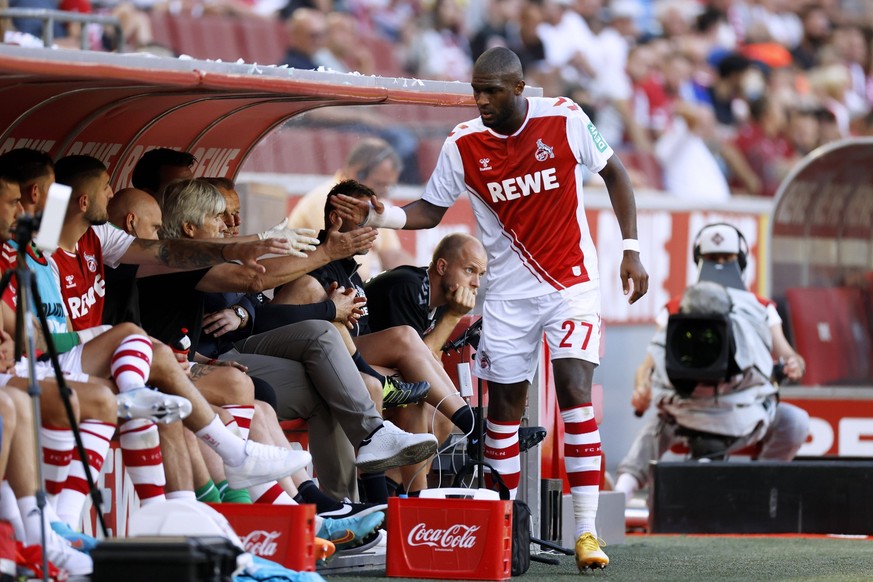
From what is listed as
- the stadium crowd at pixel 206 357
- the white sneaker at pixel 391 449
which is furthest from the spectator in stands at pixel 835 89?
the white sneaker at pixel 391 449

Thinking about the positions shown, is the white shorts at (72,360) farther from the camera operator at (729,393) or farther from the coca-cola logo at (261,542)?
the camera operator at (729,393)

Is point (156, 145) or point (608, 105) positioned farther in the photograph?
point (608, 105)

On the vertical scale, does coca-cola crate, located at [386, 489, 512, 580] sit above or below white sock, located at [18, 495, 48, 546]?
below

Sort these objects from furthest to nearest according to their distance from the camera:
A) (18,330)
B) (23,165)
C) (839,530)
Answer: (839,530), (23,165), (18,330)

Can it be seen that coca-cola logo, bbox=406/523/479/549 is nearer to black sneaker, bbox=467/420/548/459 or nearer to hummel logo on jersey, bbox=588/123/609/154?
black sneaker, bbox=467/420/548/459

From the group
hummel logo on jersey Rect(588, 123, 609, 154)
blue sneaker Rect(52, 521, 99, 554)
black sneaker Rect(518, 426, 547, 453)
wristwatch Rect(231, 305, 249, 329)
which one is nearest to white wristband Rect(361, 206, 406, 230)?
wristwatch Rect(231, 305, 249, 329)

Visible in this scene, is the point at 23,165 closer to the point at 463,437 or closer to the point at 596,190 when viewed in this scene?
the point at 463,437

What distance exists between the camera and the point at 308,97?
291 inches

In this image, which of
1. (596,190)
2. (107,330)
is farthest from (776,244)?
(107,330)

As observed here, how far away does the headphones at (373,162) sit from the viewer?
33.0 feet

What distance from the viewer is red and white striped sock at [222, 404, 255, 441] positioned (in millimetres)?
6398

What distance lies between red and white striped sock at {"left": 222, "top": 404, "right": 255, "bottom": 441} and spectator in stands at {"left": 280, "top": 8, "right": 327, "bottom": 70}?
7438 mm

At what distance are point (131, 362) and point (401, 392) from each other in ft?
5.76

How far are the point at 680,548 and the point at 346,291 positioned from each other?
7.37ft
